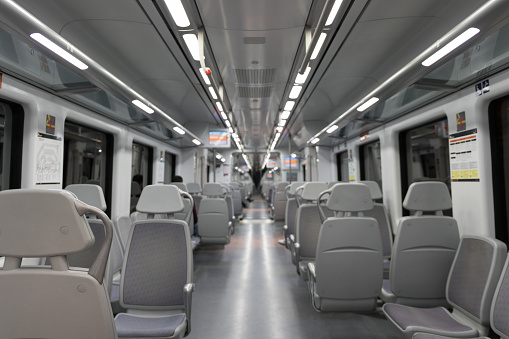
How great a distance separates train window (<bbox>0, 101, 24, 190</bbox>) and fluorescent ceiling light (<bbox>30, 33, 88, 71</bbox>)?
1309 mm

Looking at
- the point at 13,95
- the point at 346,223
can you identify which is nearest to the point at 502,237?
the point at 346,223

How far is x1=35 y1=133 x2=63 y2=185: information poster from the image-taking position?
300cm

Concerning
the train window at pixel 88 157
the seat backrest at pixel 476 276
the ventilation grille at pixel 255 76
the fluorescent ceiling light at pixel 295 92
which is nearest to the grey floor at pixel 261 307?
the seat backrest at pixel 476 276

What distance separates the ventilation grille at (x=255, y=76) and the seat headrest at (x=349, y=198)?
100 inches

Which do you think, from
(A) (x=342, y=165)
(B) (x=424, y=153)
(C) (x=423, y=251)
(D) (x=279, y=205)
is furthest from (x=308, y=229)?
(D) (x=279, y=205)

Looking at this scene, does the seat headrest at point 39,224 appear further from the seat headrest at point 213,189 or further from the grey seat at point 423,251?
the seat headrest at point 213,189

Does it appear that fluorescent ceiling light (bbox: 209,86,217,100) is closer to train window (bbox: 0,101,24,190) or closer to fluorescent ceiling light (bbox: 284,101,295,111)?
fluorescent ceiling light (bbox: 284,101,295,111)

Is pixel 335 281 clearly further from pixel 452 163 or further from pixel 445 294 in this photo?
pixel 452 163

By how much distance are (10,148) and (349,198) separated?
3.43 m

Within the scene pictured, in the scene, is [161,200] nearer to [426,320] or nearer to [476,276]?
[426,320]

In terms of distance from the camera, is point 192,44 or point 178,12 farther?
point 192,44

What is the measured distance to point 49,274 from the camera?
1.05m

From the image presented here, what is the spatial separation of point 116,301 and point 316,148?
25.3 feet

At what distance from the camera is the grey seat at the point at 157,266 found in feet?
7.38
